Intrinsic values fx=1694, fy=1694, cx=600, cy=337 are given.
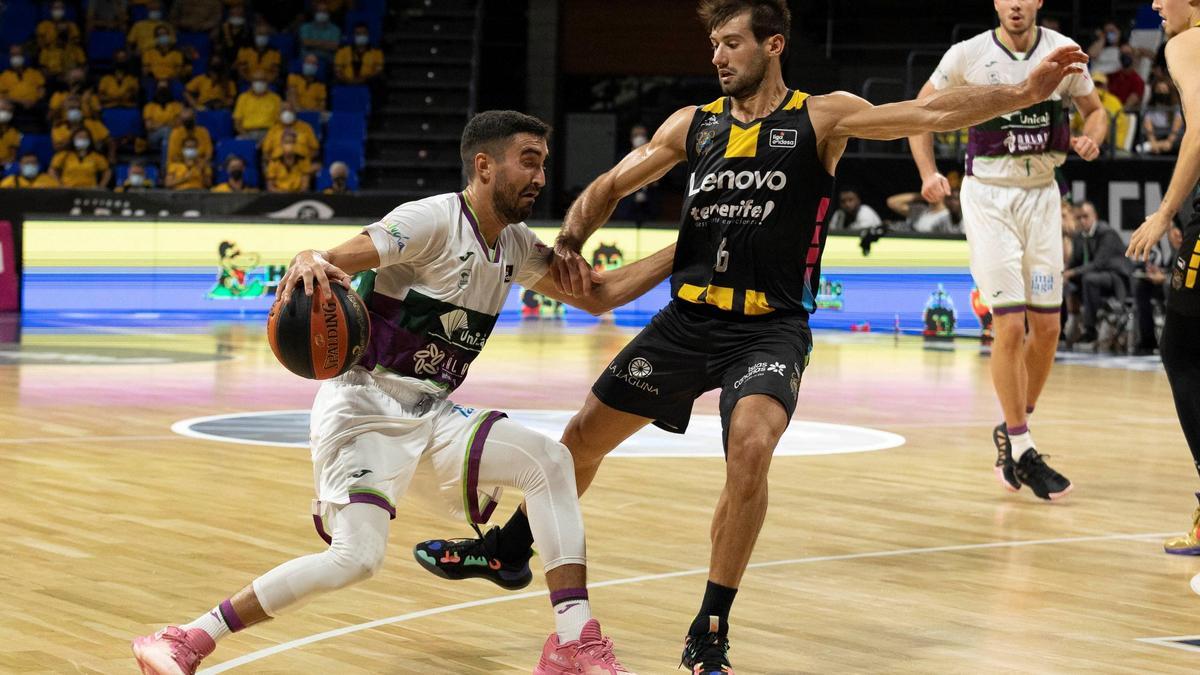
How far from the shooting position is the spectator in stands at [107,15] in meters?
24.3

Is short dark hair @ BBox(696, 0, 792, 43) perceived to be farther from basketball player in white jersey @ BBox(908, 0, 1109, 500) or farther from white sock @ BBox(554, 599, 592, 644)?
basketball player in white jersey @ BBox(908, 0, 1109, 500)

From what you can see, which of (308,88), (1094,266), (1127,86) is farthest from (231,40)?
(1094,266)

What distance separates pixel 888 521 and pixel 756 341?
2434 mm

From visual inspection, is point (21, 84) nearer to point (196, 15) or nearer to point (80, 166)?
point (80, 166)

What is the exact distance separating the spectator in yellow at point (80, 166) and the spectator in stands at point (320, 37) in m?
3.69

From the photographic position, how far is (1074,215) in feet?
56.4

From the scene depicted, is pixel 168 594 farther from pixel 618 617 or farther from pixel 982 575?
pixel 982 575

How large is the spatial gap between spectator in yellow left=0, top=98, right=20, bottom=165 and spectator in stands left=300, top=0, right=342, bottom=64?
4.14m

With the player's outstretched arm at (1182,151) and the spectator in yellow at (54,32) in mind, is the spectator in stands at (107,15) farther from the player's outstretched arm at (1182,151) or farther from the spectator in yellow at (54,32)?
the player's outstretched arm at (1182,151)

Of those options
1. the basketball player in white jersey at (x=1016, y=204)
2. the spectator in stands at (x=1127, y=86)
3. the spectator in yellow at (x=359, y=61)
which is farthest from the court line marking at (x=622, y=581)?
the spectator in yellow at (x=359, y=61)

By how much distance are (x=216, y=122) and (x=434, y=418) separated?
61.7ft

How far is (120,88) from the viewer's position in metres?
23.3

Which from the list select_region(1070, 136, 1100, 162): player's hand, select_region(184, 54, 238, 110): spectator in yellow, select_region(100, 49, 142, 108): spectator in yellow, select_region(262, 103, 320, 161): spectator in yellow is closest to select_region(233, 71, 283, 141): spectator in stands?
select_region(262, 103, 320, 161): spectator in yellow

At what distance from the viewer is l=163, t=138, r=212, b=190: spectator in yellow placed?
2139cm
